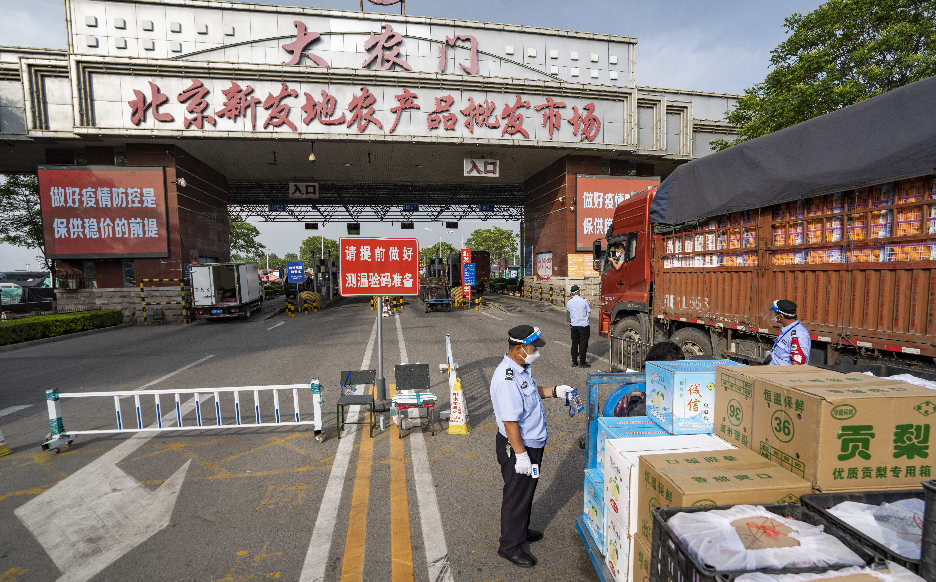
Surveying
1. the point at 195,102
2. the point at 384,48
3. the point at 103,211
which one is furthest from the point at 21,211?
the point at 384,48

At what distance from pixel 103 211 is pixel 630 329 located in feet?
79.3

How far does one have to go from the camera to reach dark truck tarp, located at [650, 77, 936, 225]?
381 cm

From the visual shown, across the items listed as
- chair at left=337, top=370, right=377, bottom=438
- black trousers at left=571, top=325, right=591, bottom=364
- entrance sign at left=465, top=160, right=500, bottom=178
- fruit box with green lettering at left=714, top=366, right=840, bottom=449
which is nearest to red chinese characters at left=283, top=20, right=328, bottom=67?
entrance sign at left=465, top=160, right=500, bottom=178

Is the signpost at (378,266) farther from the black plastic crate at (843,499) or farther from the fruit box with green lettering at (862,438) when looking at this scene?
the black plastic crate at (843,499)

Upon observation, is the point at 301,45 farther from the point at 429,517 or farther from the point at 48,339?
the point at 429,517

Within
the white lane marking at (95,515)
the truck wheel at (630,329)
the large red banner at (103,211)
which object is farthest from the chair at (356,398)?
the large red banner at (103,211)

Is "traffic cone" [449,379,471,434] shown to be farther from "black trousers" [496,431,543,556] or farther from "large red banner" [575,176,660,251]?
"large red banner" [575,176,660,251]

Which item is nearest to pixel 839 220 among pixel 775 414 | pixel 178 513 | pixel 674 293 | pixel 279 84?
pixel 674 293

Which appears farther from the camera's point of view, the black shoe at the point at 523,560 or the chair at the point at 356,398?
the chair at the point at 356,398

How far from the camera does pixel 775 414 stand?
90.6 inches

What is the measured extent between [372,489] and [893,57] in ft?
68.2

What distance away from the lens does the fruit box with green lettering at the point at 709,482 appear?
1969 millimetres

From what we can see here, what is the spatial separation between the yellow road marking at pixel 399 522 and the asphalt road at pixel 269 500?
1cm

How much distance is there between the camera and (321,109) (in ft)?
65.0
